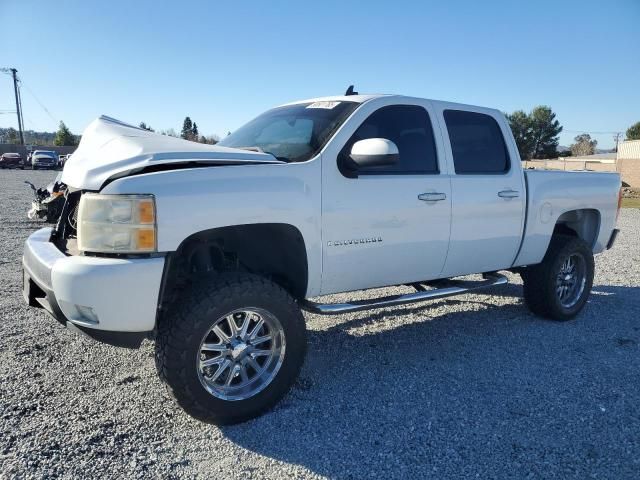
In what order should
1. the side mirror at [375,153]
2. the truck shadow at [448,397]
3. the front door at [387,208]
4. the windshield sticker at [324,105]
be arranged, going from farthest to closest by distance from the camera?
1. the windshield sticker at [324,105]
2. the front door at [387,208]
3. the side mirror at [375,153]
4. the truck shadow at [448,397]

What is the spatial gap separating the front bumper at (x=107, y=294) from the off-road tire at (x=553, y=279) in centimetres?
389

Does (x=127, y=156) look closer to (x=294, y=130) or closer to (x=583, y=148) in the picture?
(x=294, y=130)

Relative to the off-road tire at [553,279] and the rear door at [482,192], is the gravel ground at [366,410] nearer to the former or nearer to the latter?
the off-road tire at [553,279]

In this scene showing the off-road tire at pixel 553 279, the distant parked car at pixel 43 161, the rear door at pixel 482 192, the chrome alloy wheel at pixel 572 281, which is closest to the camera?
the rear door at pixel 482 192

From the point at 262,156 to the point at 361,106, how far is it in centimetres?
94

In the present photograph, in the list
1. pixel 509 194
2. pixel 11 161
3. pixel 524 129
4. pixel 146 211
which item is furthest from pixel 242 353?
pixel 524 129

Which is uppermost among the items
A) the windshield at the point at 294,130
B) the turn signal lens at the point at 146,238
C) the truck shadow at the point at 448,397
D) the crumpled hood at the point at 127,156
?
the windshield at the point at 294,130

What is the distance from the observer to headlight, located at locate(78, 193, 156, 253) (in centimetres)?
275

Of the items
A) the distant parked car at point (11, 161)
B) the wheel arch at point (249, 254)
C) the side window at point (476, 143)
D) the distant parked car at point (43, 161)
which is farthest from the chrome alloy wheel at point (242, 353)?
the distant parked car at point (11, 161)

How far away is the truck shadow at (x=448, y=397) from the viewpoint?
2.81m

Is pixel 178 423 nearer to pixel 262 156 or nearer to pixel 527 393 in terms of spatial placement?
pixel 262 156

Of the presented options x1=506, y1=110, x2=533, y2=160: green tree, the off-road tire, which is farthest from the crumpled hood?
x1=506, y1=110, x2=533, y2=160: green tree

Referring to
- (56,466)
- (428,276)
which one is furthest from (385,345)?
(56,466)

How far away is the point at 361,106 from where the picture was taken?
3.81 metres
